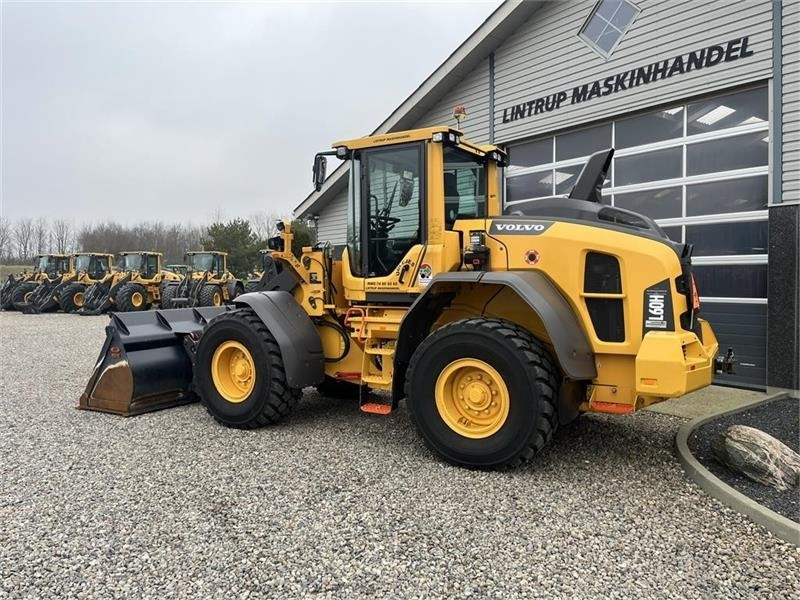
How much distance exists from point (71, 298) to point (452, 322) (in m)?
22.7

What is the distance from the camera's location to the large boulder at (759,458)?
12.6ft

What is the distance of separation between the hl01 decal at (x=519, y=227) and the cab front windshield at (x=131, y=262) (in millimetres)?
21348

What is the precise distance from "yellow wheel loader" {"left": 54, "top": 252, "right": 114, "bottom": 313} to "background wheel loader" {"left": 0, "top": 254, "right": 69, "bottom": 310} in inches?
47.8

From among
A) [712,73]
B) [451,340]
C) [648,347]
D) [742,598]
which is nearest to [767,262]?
[712,73]

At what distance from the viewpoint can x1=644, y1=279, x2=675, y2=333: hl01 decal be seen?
3949mm

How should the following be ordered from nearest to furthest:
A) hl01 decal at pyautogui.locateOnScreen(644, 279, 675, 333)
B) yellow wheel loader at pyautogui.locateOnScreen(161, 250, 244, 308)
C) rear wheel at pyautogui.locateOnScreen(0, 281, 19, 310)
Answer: hl01 decal at pyautogui.locateOnScreen(644, 279, 675, 333) < yellow wheel loader at pyautogui.locateOnScreen(161, 250, 244, 308) < rear wheel at pyautogui.locateOnScreen(0, 281, 19, 310)

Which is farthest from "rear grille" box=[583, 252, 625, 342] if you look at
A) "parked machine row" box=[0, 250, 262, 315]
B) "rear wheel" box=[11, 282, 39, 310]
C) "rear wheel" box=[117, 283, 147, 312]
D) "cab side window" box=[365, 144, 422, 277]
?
"rear wheel" box=[11, 282, 39, 310]

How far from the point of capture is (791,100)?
6.66 m

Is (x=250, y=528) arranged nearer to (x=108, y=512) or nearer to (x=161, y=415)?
(x=108, y=512)

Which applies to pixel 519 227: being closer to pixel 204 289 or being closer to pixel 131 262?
pixel 204 289

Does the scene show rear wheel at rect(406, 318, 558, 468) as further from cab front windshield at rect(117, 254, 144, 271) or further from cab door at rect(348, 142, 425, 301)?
cab front windshield at rect(117, 254, 144, 271)

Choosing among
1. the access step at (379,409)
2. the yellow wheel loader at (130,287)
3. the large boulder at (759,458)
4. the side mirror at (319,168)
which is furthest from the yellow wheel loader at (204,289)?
the large boulder at (759,458)

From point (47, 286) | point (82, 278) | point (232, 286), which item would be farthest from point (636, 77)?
point (47, 286)

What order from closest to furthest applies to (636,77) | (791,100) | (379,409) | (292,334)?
(379,409), (292,334), (791,100), (636,77)
